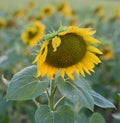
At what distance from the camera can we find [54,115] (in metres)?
1.46

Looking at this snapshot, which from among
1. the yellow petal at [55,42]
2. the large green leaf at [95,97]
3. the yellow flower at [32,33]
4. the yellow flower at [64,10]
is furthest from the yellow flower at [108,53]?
the yellow petal at [55,42]

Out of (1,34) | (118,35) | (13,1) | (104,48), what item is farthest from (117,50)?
(13,1)

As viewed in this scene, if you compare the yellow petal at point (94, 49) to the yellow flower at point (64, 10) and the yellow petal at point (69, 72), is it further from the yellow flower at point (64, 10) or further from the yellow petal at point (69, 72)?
the yellow flower at point (64, 10)

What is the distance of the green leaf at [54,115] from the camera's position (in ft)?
4.76

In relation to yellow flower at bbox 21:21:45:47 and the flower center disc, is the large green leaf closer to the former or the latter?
the flower center disc

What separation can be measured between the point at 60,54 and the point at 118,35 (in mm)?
2699

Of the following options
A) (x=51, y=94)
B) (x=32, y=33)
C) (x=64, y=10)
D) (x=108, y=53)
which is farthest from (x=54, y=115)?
(x=64, y=10)

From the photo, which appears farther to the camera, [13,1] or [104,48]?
[13,1]

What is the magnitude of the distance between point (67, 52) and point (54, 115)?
0.60 ft

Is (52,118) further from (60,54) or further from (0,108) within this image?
(0,108)

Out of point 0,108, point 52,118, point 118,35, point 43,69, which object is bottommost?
point 118,35

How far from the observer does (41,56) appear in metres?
1.43

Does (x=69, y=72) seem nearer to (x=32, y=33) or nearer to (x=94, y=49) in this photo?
(x=94, y=49)

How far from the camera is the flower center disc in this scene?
4.78ft
